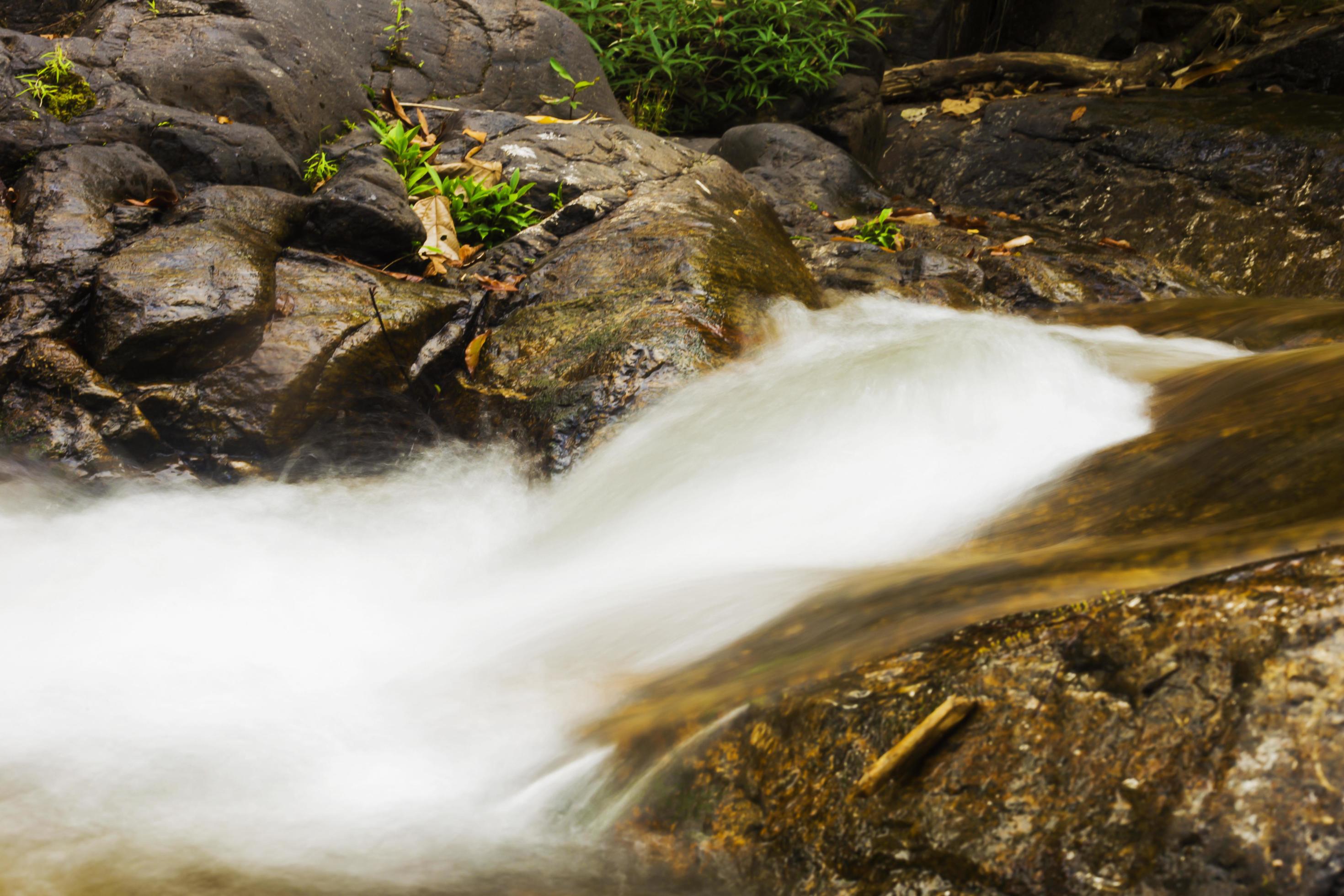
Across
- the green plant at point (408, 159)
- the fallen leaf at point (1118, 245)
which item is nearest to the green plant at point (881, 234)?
the fallen leaf at point (1118, 245)

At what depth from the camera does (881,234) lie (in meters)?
5.79

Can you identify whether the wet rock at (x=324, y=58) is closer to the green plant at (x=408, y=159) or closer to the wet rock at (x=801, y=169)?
the green plant at (x=408, y=159)

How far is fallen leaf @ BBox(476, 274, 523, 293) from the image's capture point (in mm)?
4055

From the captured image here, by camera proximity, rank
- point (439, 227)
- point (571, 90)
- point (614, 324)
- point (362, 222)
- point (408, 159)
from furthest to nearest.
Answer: point (571, 90) < point (408, 159) < point (439, 227) < point (362, 222) < point (614, 324)

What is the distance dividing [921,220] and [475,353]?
3839 mm

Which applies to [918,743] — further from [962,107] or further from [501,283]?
[962,107]

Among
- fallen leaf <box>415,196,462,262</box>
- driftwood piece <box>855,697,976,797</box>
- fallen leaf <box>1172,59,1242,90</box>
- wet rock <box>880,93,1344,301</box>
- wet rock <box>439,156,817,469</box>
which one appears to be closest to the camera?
driftwood piece <box>855,697,976,797</box>

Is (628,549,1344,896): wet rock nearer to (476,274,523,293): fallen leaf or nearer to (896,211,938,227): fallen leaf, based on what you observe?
(476,274,523,293): fallen leaf

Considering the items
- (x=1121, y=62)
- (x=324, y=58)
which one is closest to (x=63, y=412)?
(x=324, y=58)

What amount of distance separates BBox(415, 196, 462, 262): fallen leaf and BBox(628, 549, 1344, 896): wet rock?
3.40m

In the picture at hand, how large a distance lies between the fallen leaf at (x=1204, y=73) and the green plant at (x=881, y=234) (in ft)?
10.9

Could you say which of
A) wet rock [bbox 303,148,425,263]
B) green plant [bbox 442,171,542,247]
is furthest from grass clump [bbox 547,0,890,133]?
wet rock [bbox 303,148,425,263]

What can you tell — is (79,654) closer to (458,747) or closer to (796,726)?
(458,747)

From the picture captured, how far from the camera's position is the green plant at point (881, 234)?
18.7ft
